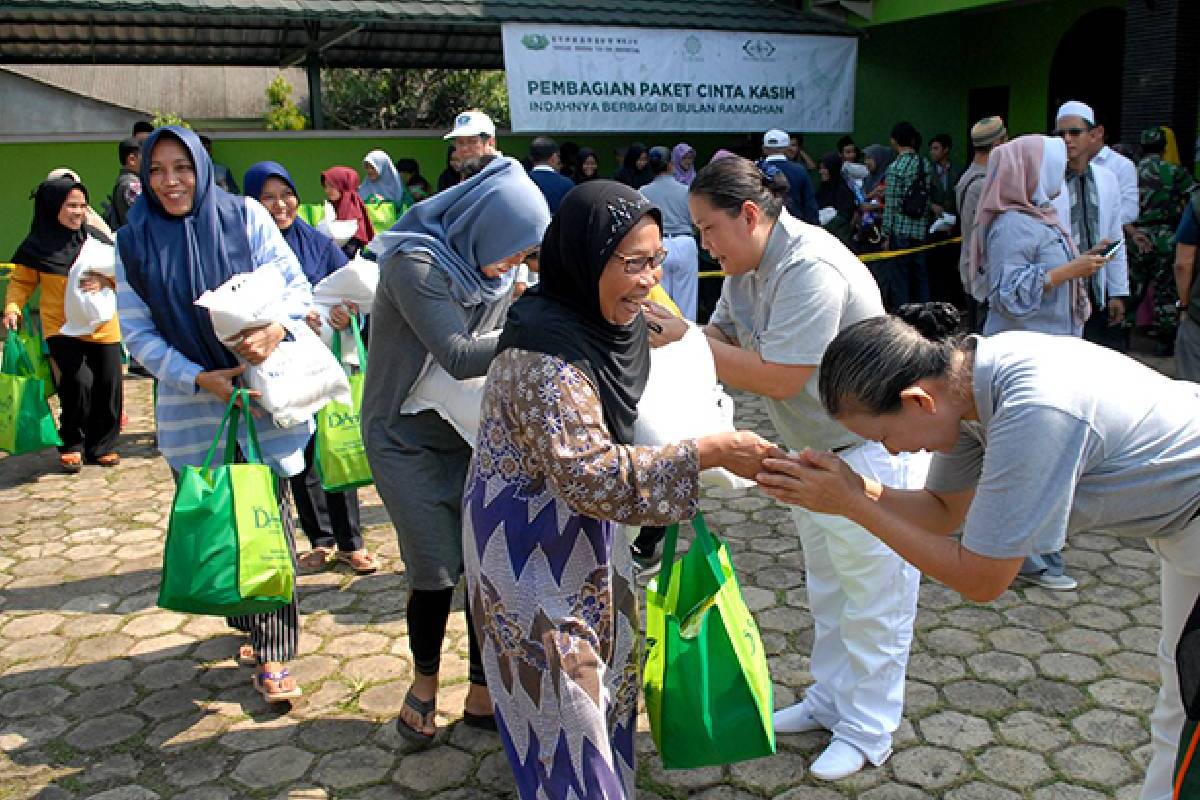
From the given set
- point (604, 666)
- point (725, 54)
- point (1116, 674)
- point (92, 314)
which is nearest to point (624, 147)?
point (725, 54)

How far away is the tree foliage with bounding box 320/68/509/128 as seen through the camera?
23094mm

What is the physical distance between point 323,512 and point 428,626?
189cm

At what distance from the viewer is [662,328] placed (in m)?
2.57

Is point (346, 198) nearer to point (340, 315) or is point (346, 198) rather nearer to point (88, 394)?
point (88, 394)

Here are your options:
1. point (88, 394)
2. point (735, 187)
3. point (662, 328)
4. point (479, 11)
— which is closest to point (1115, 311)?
point (735, 187)

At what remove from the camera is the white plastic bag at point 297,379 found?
11.1ft

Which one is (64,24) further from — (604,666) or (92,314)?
(604,666)

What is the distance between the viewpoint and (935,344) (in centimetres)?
197

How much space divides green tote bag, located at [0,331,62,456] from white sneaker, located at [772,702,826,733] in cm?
488

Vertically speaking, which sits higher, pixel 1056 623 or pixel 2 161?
pixel 2 161

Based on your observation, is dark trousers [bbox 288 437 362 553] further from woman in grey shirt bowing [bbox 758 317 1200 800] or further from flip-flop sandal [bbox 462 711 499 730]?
woman in grey shirt bowing [bbox 758 317 1200 800]

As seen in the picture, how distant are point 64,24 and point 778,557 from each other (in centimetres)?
1068

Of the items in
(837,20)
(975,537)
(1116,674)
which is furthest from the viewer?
(837,20)

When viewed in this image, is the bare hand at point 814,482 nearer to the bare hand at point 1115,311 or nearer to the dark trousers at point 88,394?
the bare hand at point 1115,311
